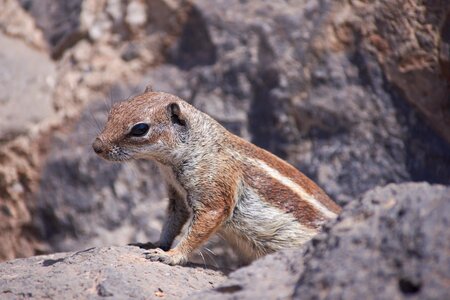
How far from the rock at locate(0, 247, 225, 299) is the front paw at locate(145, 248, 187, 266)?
0.05 m

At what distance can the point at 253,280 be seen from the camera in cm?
364

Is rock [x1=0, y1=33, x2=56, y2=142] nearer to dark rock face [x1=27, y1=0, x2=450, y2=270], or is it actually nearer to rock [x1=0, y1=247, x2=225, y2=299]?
dark rock face [x1=27, y1=0, x2=450, y2=270]

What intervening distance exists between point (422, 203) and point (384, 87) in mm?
4288

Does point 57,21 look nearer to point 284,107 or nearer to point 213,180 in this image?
point 284,107

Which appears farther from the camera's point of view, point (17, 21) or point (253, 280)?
point (17, 21)

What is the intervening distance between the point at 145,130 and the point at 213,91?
2.81 m

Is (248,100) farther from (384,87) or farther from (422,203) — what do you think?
(422,203)

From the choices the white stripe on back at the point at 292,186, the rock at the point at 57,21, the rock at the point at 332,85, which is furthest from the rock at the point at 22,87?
the white stripe on back at the point at 292,186

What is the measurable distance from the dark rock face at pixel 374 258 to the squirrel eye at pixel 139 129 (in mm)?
1898

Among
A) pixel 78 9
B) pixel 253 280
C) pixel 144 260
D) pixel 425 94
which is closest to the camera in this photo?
pixel 253 280

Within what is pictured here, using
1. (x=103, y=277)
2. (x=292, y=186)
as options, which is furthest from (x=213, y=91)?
(x=103, y=277)

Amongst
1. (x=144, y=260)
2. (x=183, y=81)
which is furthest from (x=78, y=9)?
(x=144, y=260)

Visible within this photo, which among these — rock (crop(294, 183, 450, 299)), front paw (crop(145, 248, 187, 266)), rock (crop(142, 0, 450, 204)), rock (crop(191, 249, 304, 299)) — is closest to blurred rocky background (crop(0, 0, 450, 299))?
rock (crop(142, 0, 450, 204))

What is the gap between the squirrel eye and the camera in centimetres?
529
